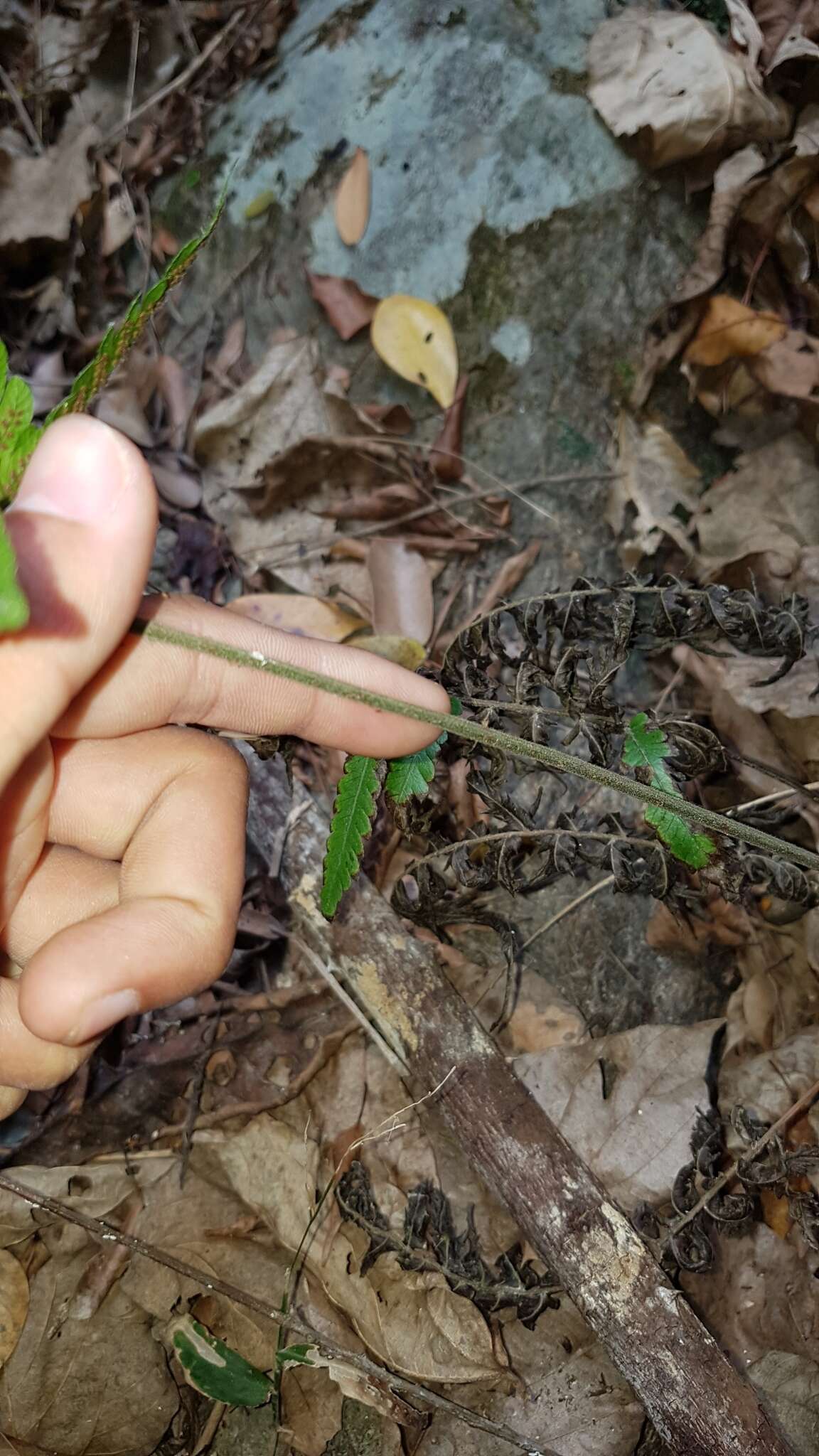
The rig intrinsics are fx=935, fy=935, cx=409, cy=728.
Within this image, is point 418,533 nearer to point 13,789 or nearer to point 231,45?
point 13,789

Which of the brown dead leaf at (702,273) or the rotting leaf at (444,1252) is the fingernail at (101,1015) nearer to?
the rotting leaf at (444,1252)

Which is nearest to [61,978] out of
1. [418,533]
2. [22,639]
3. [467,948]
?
[22,639]

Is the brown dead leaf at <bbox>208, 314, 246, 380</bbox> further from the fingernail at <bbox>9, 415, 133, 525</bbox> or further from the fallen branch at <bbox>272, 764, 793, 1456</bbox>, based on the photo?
the fingernail at <bbox>9, 415, 133, 525</bbox>

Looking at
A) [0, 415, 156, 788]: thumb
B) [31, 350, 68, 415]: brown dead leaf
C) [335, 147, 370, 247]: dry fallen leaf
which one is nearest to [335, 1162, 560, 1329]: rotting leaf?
[0, 415, 156, 788]: thumb

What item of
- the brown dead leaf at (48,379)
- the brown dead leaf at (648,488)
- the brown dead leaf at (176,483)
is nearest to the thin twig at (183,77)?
the brown dead leaf at (48,379)

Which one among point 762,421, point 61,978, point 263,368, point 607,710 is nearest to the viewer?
point 61,978

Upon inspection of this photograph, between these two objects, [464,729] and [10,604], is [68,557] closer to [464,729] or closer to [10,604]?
[10,604]

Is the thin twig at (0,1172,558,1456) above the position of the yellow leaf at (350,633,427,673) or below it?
below
